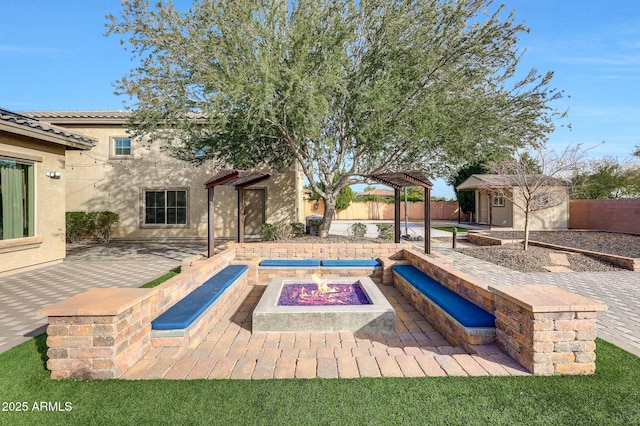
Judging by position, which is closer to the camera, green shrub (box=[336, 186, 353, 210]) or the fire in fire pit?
the fire in fire pit

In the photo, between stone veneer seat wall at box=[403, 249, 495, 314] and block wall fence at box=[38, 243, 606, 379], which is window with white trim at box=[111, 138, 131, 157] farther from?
stone veneer seat wall at box=[403, 249, 495, 314]

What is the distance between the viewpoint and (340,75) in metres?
8.12

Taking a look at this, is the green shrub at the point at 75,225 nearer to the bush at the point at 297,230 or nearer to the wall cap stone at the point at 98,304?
the bush at the point at 297,230

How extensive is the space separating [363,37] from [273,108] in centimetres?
377

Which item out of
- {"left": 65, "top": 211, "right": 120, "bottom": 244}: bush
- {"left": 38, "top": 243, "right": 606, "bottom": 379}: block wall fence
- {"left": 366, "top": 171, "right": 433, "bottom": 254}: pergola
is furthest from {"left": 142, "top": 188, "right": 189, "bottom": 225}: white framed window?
{"left": 38, "top": 243, "right": 606, "bottom": 379}: block wall fence

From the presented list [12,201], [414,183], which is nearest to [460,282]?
[414,183]

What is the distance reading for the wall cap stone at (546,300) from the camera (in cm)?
287

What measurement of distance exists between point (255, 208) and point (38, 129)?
8.76 m

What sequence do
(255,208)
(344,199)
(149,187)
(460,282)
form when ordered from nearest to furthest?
(460,282) → (149,187) → (255,208) → (344,199)

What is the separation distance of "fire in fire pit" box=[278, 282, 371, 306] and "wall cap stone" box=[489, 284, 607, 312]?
7.20 ft

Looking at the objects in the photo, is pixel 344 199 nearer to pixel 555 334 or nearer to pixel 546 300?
pixel 546 300

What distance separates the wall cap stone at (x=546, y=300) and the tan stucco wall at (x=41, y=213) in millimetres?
10868

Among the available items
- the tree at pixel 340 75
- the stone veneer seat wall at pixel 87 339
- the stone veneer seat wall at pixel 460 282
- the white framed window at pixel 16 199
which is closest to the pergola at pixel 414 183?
the tree at pixel 340 75

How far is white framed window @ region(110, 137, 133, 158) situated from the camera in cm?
1498
